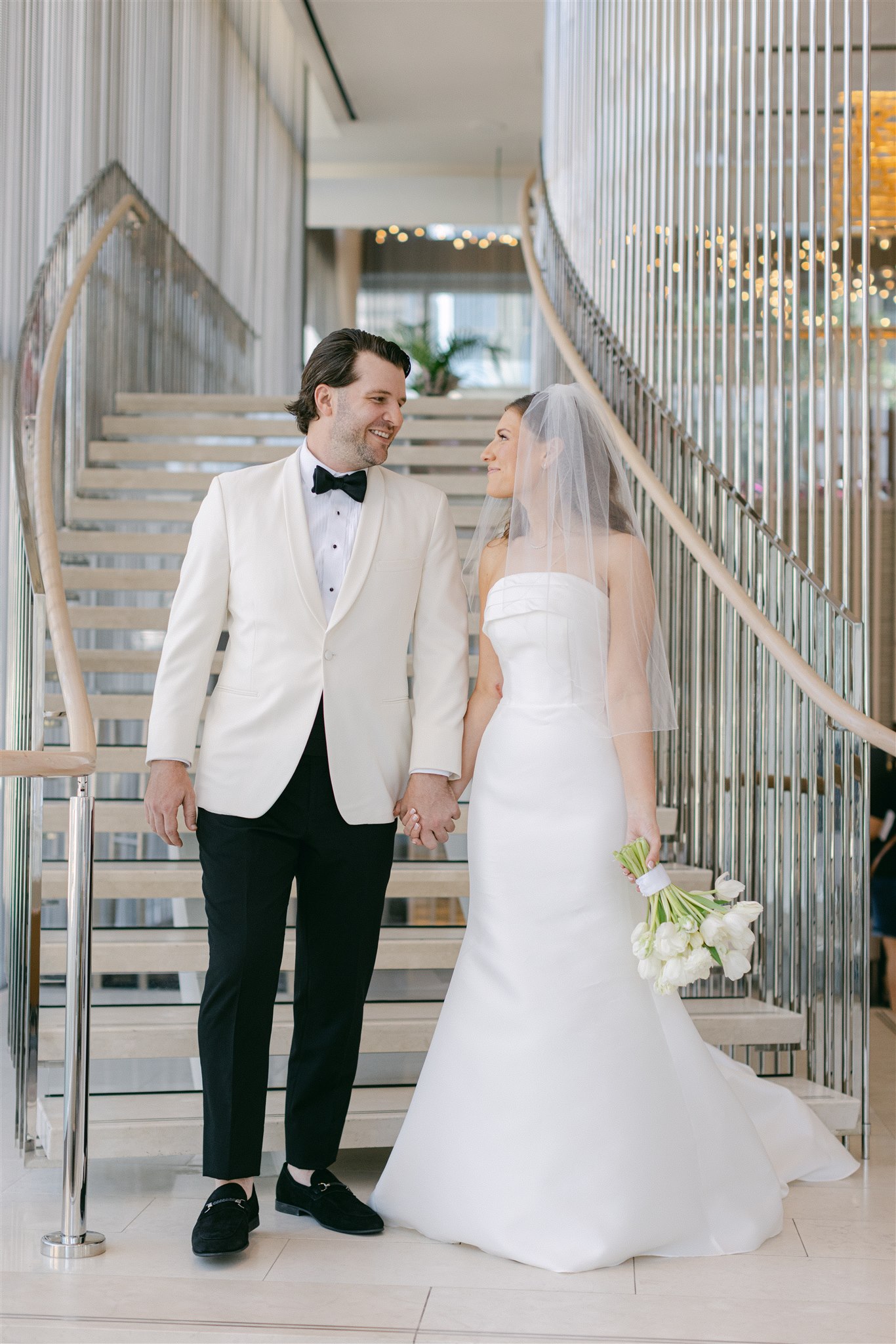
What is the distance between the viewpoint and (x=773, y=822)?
3.63m

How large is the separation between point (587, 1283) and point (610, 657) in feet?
4.03

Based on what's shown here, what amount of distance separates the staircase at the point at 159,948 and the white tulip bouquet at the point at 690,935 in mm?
929

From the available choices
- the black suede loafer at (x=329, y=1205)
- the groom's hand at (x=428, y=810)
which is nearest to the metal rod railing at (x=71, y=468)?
the black suede loafer at (x=329, y=1205)

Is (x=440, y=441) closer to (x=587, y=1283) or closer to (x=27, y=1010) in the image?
(x=27, y=1010)

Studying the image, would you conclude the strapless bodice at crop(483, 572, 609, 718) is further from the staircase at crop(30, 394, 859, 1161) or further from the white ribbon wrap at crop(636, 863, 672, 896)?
the staircase at crop(30, 394, 859, 1161)

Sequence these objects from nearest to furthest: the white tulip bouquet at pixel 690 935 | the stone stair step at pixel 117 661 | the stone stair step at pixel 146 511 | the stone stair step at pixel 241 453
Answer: the white tulip bouquet at pixel 690 935 → the stone stair step at pixel 117 661 → the stone stair step at pixel 146 511 → the stone stair step at pixel 241 453

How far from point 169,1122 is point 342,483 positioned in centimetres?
154

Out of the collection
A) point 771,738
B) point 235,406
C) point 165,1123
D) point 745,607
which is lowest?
point 165,1123

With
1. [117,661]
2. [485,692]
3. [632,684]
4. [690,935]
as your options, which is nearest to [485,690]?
[485,692]

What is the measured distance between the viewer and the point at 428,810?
8.31 feet

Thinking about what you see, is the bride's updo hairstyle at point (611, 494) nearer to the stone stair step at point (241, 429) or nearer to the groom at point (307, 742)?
the groom at point (307, 742)

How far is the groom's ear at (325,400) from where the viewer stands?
257cm

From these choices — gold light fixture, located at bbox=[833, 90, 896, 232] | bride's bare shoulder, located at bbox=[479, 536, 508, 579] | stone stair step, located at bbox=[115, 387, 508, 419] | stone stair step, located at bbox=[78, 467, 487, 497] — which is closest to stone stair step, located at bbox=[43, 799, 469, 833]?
bride's bare shoulder, located at bbox=[479, 536, 508, 579]

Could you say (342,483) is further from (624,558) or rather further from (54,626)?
(54,626)
